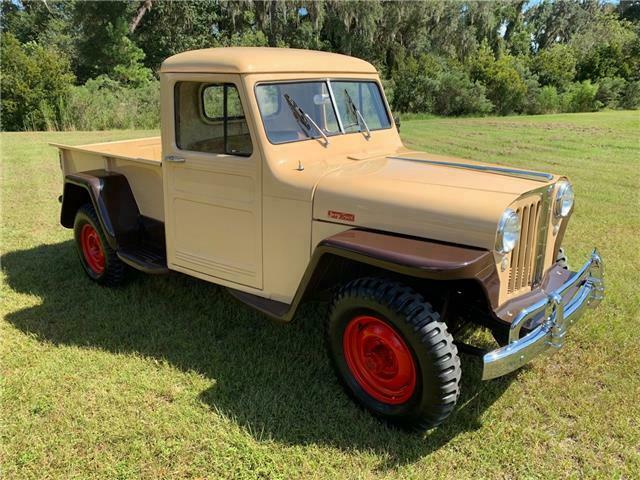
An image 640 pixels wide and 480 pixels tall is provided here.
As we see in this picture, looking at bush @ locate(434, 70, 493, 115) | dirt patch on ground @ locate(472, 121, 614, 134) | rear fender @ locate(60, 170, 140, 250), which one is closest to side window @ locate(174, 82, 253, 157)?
rear fender @ locate(60, 170, 140, 250)

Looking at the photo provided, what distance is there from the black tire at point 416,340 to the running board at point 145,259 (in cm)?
171

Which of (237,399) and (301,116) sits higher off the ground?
(301,116)

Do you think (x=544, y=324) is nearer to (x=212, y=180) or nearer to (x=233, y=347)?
(x=233, y=347)

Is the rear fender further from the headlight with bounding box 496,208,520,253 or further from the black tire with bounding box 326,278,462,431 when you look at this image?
the headlight with bounding box 496,208,520,253

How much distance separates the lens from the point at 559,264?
341 centimetres

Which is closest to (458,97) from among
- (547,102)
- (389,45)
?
(547,102)

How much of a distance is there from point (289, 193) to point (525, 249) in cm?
137

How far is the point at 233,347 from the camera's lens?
11.8ft

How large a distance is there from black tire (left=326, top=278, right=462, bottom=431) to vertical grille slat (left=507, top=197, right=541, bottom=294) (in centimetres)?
58

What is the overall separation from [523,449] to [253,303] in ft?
5.74

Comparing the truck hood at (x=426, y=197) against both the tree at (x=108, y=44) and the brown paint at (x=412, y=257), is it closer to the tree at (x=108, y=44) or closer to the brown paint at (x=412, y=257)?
the brown paint at (x=412, y=257)

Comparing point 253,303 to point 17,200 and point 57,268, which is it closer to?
point 57,268

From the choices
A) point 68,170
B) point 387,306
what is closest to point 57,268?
point 68,170

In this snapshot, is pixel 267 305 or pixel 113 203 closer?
pixel 267 305
